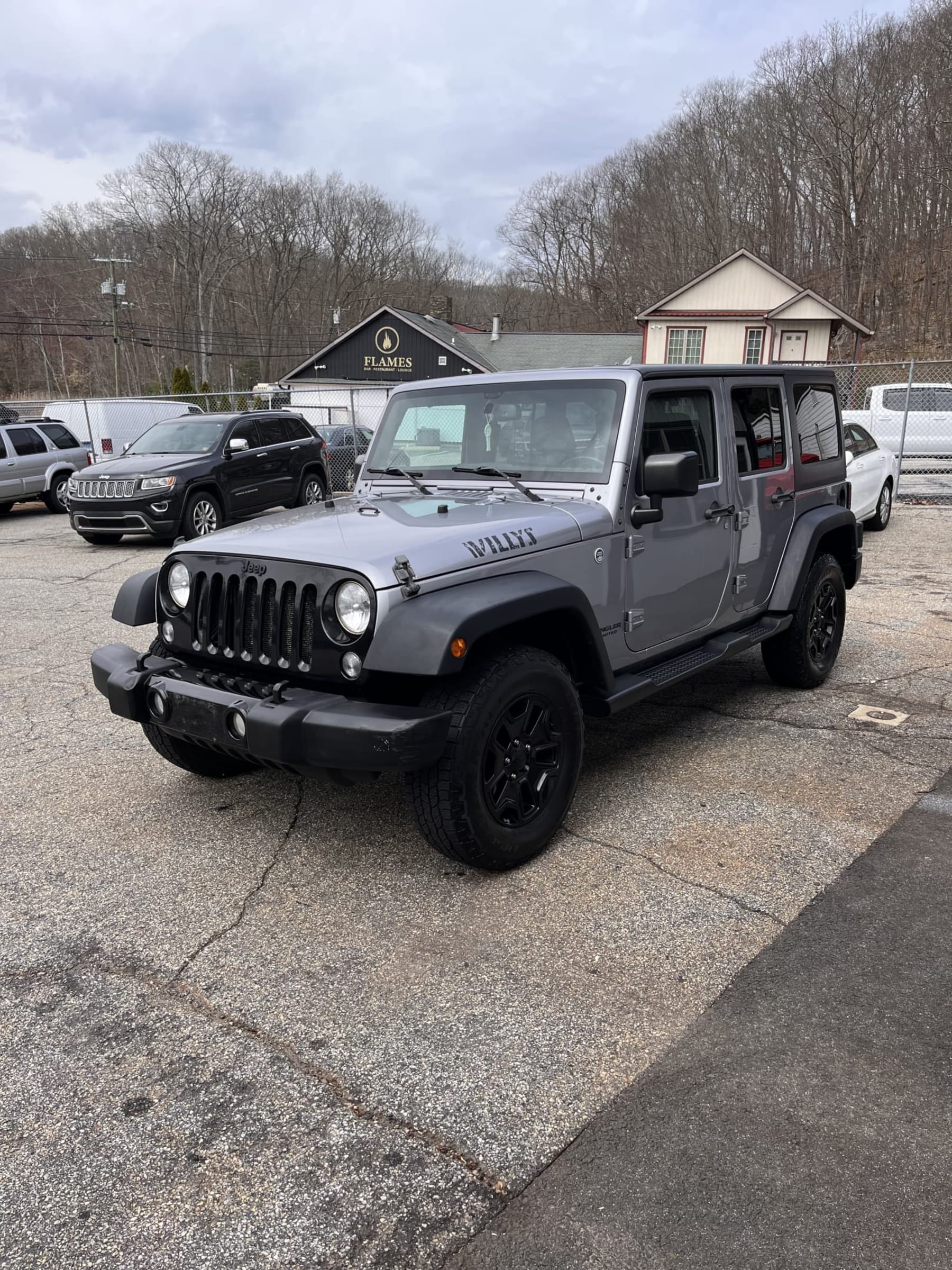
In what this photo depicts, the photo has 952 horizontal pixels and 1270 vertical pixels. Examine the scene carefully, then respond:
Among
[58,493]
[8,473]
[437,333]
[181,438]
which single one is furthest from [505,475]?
[437,333]

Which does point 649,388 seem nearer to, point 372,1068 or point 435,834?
point 435,834

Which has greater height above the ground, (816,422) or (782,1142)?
(816,422)

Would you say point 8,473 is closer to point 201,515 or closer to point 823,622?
point 201,515

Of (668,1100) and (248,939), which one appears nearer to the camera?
(668,1100)

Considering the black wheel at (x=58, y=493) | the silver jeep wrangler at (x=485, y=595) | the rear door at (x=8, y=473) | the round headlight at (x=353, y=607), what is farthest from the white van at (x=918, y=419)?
the round headlight at (x=353, y=607)

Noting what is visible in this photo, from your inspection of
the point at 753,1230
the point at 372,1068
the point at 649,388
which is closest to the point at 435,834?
the point at 372,1068

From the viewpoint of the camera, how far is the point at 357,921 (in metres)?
3.31

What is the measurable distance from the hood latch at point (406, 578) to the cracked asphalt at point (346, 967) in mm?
1134

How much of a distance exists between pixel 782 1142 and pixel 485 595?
1873mm

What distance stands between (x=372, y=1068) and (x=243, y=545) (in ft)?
6.53

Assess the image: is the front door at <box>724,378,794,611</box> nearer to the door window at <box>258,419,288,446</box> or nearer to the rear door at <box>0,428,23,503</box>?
the door window at <box>258,419,288,446</box>

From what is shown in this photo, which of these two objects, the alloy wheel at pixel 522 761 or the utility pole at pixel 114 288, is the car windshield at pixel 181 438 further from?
the utility pole at pixel 114 288

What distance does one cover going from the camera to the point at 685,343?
37.2m

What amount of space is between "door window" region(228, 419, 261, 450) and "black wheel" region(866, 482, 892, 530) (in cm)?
845
